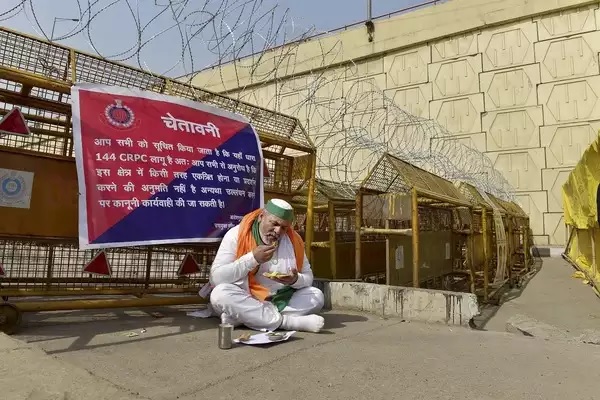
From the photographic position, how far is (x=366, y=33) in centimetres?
2062

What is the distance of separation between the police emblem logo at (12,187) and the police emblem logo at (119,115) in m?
0.75

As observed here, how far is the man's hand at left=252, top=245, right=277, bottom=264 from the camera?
3293 mm

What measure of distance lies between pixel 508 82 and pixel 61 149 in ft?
57.9

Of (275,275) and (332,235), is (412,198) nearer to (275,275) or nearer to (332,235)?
(332,235)

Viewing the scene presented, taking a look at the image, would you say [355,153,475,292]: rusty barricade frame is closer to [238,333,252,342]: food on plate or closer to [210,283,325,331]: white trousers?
[210,283,325,331]: white trousers

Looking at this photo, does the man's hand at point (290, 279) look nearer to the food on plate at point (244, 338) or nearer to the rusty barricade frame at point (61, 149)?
the food on plate at point (244, 338)

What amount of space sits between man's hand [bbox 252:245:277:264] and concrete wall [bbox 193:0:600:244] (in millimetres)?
12186

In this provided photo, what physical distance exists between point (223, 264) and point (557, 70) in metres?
17.4

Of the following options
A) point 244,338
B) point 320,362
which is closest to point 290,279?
point 244,338

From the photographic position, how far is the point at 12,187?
312cm

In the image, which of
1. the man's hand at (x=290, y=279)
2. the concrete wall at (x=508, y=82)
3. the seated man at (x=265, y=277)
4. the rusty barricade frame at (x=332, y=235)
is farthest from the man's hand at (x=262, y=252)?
the concrete wall at (x=508, y=82)

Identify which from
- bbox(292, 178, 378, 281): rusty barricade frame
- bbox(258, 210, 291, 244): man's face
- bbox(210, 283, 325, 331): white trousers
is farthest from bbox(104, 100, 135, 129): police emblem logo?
bbox(292, 178, 378, 281): rusty barricade frame

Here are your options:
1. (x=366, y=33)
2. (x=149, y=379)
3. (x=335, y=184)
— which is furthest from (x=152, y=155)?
(x=366, y=33)

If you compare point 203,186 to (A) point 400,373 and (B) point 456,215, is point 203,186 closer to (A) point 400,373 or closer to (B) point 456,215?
(A) point 400,373
